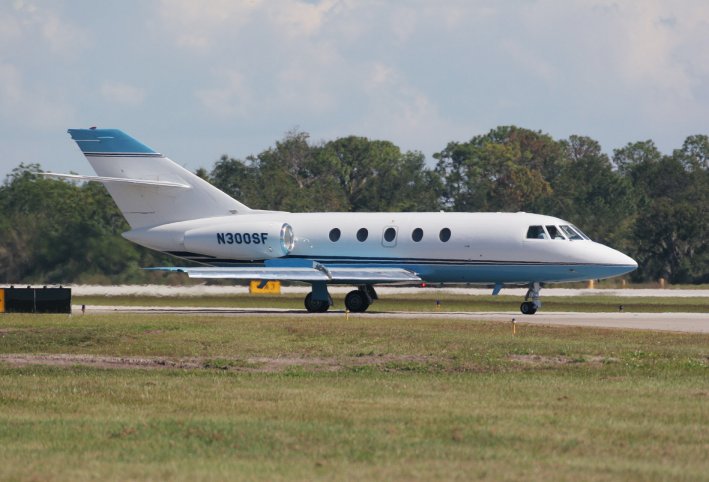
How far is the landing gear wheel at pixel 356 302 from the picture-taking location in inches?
1766

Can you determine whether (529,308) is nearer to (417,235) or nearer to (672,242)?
(417,235)

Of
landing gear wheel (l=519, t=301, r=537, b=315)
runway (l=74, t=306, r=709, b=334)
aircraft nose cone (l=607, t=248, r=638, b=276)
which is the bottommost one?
runway (l=74, t=306, r=709, b=334)

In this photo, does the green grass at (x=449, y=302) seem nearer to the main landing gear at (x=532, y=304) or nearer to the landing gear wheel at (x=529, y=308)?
the main landing gear at (x=532, y=304)

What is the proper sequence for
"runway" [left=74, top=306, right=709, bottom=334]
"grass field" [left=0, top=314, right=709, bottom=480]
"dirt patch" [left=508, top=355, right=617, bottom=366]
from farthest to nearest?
"runway" [left=74, top=306, right=709, bottom=334]
"dirt patch" [left=508, top=355, right=617, bottom=366]
"grass field" [left=0, top=314, right=709, bottom=480]

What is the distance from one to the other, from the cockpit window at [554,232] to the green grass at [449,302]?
433cm

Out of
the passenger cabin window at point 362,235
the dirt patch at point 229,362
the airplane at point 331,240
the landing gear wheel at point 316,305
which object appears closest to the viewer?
the dirt patch at point 229,362

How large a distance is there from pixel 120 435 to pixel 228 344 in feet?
40.2

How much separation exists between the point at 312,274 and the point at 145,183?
7522mm

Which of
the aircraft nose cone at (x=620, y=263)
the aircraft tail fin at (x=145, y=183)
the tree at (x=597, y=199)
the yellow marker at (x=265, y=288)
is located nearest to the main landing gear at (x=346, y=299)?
the aircraft tail fin at (x=145, y=183)

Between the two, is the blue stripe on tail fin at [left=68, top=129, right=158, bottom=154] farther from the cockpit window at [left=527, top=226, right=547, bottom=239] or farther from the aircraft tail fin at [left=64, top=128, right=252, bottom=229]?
the cockpit window at [left=527, top=226, right=547, bottom=239]

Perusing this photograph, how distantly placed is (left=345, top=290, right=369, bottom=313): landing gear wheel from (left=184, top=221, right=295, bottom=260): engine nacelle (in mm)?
2672

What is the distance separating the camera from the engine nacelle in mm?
45000

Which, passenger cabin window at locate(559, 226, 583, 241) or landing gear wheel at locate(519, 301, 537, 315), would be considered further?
passenger cabin window at locate(559, 226, 583, 241)

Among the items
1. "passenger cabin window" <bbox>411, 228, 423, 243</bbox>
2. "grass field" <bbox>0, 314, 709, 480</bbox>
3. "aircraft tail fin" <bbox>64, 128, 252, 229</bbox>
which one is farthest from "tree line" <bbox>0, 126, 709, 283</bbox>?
"grass field" <bbox>0, 314, 709, 480</bbox>
